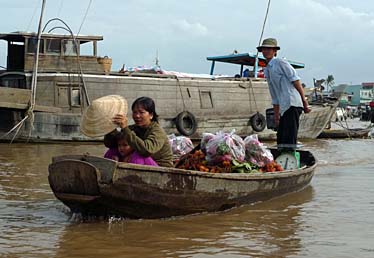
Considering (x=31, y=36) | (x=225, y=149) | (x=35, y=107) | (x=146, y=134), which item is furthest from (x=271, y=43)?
(x=31, y=36)

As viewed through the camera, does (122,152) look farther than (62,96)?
No

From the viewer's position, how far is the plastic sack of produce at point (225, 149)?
6.72 metres

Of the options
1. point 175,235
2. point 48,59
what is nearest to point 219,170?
point 175,235

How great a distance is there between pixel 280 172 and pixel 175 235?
2.11 metres

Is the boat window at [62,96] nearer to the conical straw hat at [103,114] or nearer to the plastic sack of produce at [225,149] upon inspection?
the plastic sack of produce at [225,149]

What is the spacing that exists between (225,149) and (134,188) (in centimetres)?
157

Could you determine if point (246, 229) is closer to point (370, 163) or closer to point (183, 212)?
point (183, 212)

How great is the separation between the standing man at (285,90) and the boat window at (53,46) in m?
10.5

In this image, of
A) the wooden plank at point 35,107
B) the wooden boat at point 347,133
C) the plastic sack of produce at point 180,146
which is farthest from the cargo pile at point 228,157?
the wooden boat at point 347,133

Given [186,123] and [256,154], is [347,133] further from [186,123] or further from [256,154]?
[256,154]

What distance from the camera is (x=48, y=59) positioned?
56.5ft

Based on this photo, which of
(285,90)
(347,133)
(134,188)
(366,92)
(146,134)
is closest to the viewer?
(134,188)

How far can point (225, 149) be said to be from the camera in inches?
264

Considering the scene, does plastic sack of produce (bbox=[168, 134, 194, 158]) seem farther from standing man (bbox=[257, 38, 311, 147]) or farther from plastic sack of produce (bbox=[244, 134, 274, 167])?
standing man (bbox=[257, 38, 311, 147])
